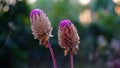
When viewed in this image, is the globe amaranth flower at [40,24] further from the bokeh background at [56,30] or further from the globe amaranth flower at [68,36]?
the bokeh background at [56,30]

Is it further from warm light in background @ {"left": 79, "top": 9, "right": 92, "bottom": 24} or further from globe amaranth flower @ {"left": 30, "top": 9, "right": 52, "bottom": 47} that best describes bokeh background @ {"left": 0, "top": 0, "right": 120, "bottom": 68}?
globe amaranth flower @ {"left": 30, "top": 9, "right": 52, "bottom": 47}

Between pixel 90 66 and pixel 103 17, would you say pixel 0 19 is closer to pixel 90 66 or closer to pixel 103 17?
pixel 90 66

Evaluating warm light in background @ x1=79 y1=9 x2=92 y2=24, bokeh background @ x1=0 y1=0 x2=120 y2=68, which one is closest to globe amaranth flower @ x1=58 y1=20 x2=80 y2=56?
bokeh background @ x1=0 y1=0 x2=120 y2=68

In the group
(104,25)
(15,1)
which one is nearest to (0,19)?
(15,1)

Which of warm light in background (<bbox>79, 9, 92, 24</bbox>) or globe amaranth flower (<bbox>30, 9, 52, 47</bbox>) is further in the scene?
warm light in background (<bbox>79, 9, 92, 24</bbox>)

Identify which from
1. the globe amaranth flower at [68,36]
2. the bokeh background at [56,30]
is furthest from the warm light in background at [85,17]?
the globe amaranth flower at [68,36]

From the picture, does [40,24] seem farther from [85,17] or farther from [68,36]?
[85,17]

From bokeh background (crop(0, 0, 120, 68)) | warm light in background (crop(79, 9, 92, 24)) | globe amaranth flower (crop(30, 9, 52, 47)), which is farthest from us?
warm light in background (crop(79, 9, 92, 24))
